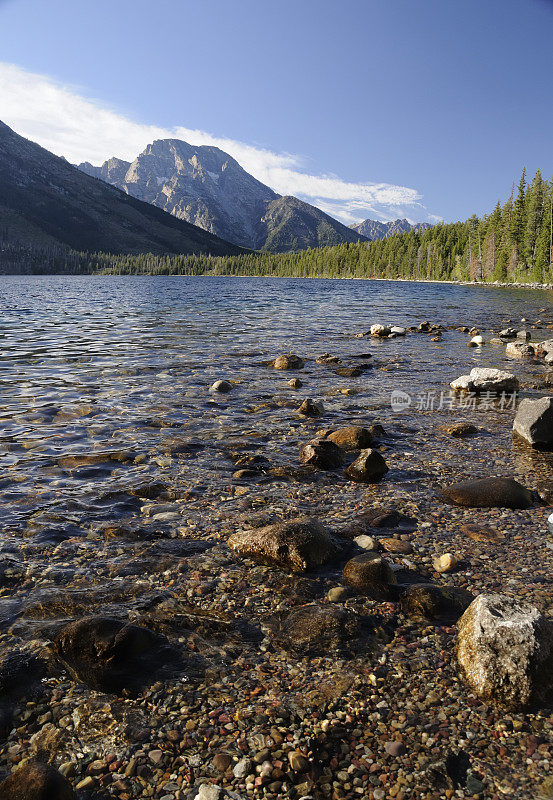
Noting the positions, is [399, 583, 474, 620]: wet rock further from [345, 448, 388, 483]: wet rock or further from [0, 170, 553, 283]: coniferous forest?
[0, 170, 553, 283]: coniferous forest

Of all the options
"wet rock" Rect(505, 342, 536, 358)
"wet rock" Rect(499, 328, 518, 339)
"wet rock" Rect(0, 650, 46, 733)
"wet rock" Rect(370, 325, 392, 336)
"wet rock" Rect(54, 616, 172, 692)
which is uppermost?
"wet rock" Rect(499, 328, 518, 339)

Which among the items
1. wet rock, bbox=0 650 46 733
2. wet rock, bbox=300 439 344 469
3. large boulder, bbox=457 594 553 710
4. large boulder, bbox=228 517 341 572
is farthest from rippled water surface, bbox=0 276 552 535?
large boulder, bbox=457 594 553 710

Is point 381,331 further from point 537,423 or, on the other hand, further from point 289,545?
point 289,545

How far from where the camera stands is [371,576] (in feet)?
17.2

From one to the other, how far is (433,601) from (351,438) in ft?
17.1

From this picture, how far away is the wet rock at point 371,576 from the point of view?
16.8 ft

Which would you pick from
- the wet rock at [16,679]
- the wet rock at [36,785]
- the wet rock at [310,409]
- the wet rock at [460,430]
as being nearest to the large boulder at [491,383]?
the wet rock at [460,430]

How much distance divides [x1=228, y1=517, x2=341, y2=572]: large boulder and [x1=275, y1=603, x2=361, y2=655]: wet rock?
81cm

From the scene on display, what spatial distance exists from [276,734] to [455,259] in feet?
584

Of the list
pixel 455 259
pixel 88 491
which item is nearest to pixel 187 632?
pixel 88 491

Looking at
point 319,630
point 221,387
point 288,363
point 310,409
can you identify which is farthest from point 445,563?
point 288,363

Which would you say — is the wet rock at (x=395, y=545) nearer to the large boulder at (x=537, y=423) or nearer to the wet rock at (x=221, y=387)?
the large boulder at (x=537, y=423)

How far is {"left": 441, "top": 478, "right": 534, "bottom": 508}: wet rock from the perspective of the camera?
7.11 m

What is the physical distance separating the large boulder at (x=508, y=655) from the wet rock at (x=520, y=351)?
2041 centimetres
